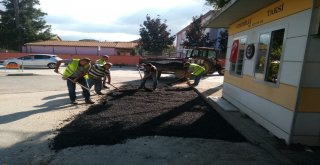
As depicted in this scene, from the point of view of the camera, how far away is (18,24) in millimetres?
40312

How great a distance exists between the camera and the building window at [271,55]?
6246 mm

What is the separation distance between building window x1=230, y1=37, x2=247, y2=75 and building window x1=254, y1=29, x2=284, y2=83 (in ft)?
6.19

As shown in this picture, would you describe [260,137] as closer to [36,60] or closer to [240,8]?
[240,8]

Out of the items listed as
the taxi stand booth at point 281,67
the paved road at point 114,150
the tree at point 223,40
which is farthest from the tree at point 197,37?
the paved road at point 114,150

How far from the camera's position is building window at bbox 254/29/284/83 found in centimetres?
625

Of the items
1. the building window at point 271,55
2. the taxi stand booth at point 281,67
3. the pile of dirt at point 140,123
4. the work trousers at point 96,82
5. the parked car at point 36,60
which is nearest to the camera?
the taxi stand booth at point 281,67

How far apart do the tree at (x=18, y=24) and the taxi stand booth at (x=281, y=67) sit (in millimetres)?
40066

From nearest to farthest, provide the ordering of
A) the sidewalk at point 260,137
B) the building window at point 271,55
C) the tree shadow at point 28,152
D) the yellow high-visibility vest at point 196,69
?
the tree shadow at point 28,152, the sidewalk at point 260,137, the building window at point 271,55, the yellow high-visibility vest at point 196,69

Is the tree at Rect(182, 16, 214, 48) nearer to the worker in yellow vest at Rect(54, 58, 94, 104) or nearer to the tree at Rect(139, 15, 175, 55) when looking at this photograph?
the tree at Rect(139, 15, 175, 55)

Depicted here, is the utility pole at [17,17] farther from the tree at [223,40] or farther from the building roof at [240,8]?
the building roof at [240,8]

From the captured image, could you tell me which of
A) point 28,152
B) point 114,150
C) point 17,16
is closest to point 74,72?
point 28,152

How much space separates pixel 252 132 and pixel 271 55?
1.93m

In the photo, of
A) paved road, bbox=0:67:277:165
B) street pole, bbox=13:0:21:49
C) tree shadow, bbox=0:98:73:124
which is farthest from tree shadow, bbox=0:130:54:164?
street pole, bbox=13:0:21:49

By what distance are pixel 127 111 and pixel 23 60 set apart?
19314 millimetres
